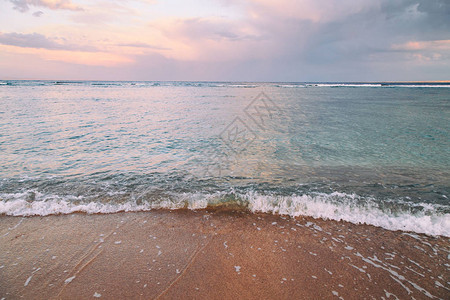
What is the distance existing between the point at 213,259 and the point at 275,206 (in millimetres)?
2103

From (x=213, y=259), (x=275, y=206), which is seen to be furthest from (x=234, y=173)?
(x=213, y=259)

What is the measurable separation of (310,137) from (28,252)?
37.0 ft

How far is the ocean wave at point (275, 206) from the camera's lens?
15.1ft

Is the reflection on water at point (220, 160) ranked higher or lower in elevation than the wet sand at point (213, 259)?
higher

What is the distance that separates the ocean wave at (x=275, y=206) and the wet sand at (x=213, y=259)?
0.30 meters

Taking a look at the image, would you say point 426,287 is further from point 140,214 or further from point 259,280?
point 140,214

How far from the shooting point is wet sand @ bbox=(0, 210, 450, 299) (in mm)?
2945

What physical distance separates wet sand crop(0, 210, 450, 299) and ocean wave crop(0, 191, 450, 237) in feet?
0.98

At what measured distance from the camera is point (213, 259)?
352cm

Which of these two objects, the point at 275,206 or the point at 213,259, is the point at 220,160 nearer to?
the point at 275,206

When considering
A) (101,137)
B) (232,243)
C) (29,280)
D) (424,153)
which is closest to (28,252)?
(29,280)

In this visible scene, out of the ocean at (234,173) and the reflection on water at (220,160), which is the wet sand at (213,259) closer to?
the ocean at (234,173)

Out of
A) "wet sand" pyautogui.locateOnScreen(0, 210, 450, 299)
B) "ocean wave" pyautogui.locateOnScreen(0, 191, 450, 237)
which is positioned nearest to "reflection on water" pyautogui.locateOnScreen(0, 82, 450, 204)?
A: "ocean wave" pyautogui.locateOnScreen(0, 191, 450, 237)

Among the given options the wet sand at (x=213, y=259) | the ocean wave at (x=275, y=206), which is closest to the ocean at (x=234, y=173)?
the ocean wave at (x=275, y=206)
